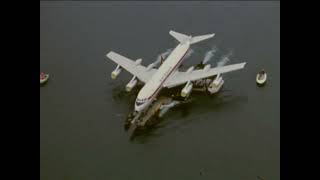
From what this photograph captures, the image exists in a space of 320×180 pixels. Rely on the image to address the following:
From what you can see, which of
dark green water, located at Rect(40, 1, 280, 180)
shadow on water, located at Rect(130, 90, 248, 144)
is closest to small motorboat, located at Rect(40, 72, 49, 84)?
dark green water, located at Rect(40, 1, 280, 180)

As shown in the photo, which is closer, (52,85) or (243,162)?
(243,162)

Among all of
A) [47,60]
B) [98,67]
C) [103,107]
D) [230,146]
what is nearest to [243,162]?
[230,146]

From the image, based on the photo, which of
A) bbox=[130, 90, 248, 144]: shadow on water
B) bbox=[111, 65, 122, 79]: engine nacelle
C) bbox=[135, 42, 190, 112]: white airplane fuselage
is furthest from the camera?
bbox=[111, 65, 122, 79]: engine nacelle

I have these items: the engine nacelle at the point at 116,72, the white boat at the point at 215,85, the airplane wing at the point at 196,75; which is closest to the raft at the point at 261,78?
the airplane wing at the point at 196,75

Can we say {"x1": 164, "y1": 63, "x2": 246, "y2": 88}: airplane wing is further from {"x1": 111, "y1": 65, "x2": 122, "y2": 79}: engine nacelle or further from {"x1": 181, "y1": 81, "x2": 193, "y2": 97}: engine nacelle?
{"x1": 111, "y1": 65, "x2": 122, "y2": 79}: engine nacelle

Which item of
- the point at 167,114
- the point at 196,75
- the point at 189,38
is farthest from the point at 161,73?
the point at 189,38

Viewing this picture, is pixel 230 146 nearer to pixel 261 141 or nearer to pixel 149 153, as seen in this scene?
pixel 261 141
